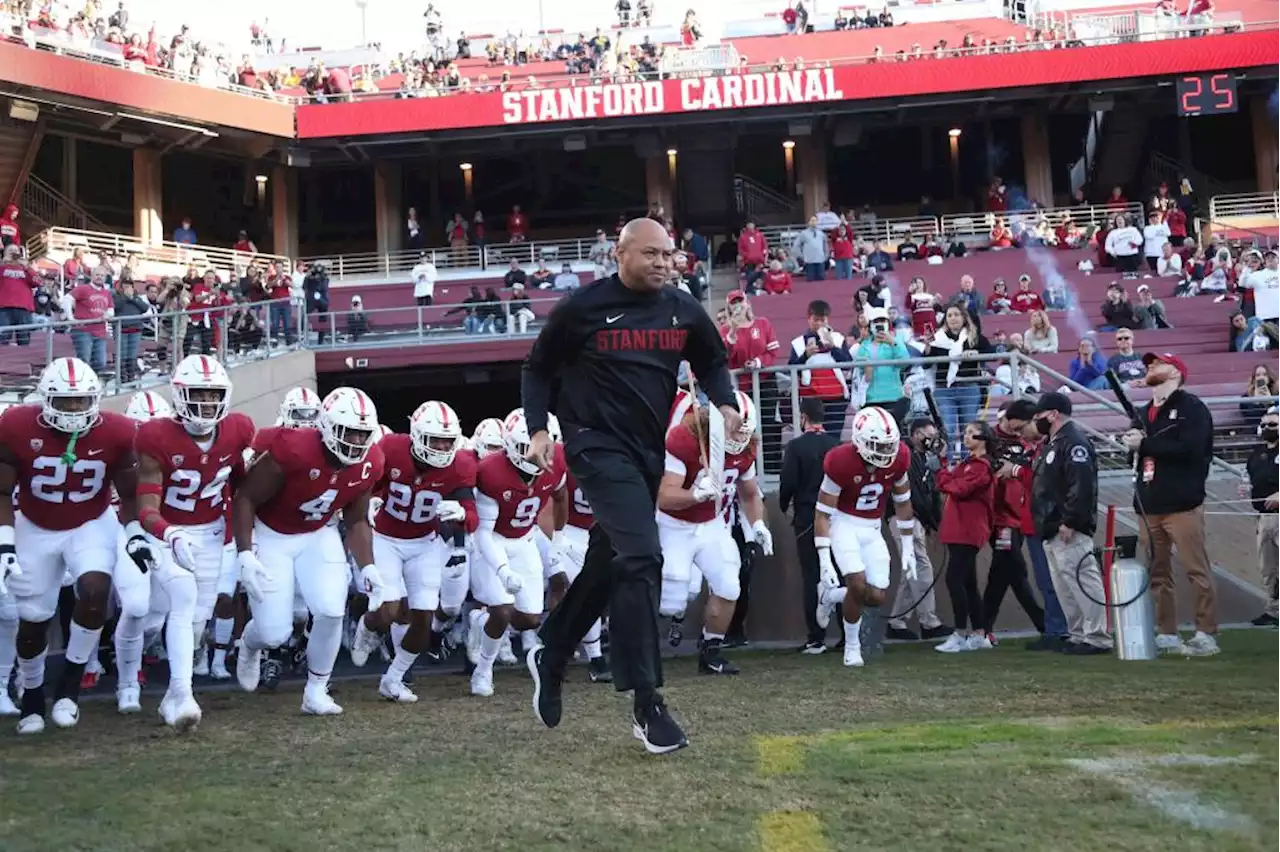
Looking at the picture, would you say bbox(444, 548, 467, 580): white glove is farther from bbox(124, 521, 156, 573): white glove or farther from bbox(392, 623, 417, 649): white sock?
bbox(124, 521, 156, 573): white glove

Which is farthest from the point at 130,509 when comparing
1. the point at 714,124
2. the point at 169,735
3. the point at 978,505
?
the point at 714,124

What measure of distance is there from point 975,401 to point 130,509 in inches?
288

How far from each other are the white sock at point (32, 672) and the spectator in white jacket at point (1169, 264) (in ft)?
56.6

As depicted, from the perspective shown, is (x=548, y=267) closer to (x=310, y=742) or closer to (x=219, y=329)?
(x=219, y=329)

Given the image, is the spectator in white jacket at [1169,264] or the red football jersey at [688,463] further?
the spectator in white jacket at [1169,264]

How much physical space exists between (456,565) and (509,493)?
568mm

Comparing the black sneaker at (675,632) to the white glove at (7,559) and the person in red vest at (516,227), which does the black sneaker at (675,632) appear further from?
the person in red vest at (516,227)

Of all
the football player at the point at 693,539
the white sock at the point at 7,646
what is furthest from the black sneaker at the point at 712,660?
the white sock at the point at 7,646

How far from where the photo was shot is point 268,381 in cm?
1855

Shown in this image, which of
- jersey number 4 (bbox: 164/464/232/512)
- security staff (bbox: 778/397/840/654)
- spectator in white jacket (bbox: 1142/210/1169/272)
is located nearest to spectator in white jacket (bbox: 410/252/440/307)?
spectator in white jacket (bbox: 1142/210/1169/272)

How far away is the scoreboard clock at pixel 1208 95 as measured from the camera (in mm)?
26062

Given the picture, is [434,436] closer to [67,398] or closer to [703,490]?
[703,490]

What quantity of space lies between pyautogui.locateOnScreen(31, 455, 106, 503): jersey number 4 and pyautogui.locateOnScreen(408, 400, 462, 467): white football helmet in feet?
6.10

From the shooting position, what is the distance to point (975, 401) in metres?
12.1
